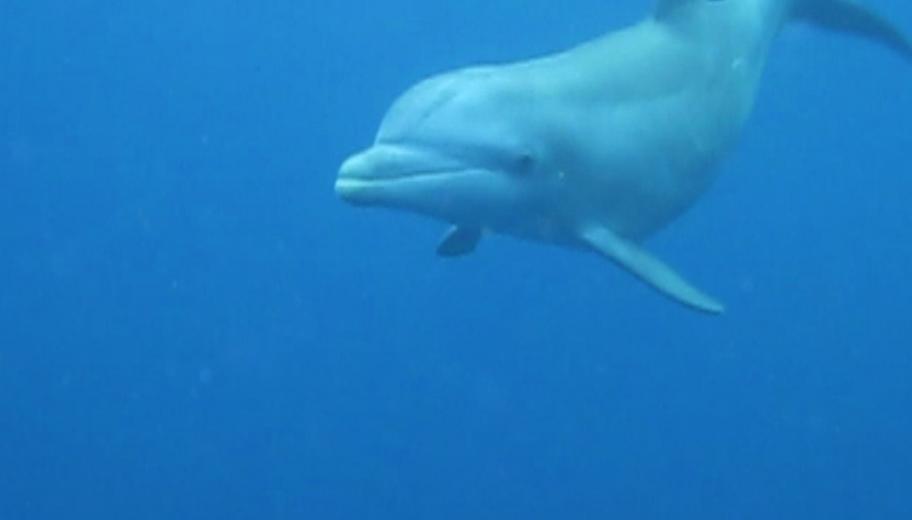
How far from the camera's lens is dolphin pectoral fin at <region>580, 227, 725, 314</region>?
8.16 m

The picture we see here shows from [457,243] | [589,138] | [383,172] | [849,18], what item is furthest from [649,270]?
[849,18]

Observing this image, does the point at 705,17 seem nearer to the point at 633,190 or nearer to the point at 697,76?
the point at 697,76

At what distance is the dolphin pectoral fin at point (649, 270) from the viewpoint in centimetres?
816

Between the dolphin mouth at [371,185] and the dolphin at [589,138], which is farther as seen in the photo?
the dolphin at [589,138]

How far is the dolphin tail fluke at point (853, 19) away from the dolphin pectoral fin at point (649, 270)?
2.14 metres

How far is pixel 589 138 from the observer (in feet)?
26.9

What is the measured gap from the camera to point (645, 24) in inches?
347

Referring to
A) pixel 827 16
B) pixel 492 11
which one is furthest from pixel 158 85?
pixel 827 16

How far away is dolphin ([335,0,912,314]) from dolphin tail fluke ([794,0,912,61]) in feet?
1.06

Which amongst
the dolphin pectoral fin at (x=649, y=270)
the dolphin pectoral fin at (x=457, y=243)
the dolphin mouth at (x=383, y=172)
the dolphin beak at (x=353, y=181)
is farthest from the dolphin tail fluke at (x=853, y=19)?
the dolphin beak at (x=353, y=181)

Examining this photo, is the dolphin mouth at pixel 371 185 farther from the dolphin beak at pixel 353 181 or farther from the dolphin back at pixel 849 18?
the dolphin back at pixel 849 18

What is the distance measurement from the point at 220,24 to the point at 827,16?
968 centimetres

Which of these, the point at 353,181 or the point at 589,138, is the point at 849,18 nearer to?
the point at 589,138

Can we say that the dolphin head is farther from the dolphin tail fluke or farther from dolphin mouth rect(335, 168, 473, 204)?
the dolphin tail fluke
